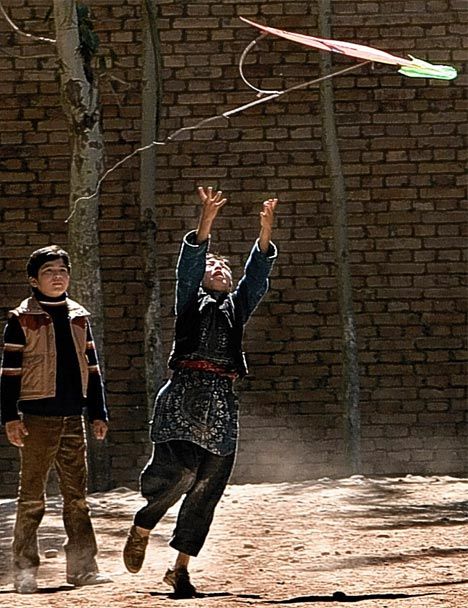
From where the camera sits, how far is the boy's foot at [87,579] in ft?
23.8

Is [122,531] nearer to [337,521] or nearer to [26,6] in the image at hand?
[337,521]

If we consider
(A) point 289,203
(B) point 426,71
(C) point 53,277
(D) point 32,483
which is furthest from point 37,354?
(A) point 289,203

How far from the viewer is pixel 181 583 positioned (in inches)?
270

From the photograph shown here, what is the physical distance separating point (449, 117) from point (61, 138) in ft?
10.5

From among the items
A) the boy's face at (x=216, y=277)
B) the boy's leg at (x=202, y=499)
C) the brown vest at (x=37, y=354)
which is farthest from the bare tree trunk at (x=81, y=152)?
the boy's leg at (x=202, y=499)

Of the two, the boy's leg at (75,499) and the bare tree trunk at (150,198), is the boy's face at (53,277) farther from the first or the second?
the bare tree trunk at (150,198)

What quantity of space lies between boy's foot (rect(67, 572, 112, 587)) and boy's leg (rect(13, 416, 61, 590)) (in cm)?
19

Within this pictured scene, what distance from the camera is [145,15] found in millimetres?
12133

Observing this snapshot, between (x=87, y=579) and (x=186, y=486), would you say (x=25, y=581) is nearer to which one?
(x=87, y=579)

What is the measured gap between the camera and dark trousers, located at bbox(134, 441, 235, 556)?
6.86 m

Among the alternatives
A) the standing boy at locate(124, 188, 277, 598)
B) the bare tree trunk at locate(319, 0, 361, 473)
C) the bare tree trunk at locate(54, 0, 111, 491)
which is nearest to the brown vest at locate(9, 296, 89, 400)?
the standing boy at locate(124, 188, 277, 598)

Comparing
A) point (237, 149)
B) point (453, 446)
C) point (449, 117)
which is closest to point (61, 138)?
point (237, 149)

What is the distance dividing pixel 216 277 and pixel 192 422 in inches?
25.8

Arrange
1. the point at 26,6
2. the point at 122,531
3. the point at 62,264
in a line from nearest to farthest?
the point at 62,264
the point at 122,531
the point at 26,6
